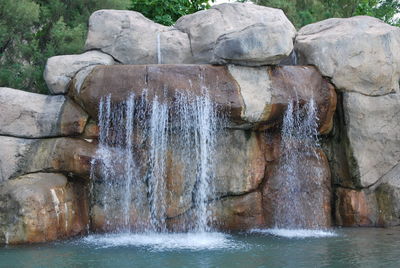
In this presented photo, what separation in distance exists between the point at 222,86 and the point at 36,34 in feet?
16.9

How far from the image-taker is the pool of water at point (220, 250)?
7051 mm

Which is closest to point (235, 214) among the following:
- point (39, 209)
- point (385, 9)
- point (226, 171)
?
point (226, 171)

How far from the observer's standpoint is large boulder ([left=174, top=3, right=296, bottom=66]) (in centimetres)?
938

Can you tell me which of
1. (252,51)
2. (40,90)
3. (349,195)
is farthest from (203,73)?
(40,90)

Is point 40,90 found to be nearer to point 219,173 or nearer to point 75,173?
point 75,173

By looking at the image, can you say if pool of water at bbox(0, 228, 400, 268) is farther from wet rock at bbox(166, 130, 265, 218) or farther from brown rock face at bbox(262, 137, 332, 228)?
wet rock at bbox(166, 130, 265, 218)

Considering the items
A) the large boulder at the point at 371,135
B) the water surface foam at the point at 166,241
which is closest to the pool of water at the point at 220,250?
the water surface foam at the point at 166,241

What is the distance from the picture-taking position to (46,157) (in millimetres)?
9180

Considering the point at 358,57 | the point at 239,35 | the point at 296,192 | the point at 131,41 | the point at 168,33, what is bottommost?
the point at 296,192

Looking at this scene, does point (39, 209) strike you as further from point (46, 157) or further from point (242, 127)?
point (242, 127)

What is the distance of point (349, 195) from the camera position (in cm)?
991

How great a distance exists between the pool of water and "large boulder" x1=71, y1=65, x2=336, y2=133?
1.90m

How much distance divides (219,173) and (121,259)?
2726mm

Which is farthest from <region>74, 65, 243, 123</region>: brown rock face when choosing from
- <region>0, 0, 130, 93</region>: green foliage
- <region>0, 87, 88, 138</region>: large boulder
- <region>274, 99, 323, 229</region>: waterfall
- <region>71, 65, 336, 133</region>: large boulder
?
<region>0, 0, 130, 93</region>: green foliage
